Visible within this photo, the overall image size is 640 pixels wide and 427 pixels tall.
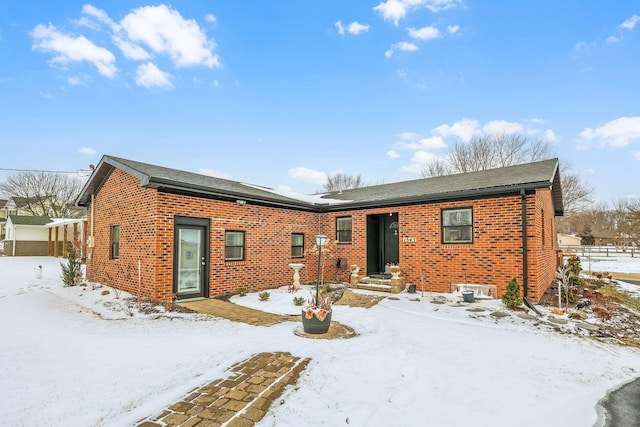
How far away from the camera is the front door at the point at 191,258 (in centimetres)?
873

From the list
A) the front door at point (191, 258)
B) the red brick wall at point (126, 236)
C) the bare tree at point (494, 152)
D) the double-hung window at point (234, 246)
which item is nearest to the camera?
the red brick wall at point (126, 236)

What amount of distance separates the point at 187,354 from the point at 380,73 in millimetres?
14521

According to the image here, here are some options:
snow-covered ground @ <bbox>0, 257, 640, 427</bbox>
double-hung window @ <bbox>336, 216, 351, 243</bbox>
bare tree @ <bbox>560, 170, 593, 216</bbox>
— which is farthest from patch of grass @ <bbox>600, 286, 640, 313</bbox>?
bare tree @ <bbox>560, 170, 593, 216</bbox>

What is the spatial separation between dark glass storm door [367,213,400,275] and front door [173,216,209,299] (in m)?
5.91

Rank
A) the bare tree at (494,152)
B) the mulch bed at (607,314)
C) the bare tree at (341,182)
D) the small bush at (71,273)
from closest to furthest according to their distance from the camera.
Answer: the mulch bed at (607,314), the small bush at (71,273), the bare tree at (494,152), the bare tree at (341,182)

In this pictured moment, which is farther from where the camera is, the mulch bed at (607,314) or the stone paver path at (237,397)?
the mulch bed at (607,314)

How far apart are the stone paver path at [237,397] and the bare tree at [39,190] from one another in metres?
43.0

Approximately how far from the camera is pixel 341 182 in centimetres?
4447

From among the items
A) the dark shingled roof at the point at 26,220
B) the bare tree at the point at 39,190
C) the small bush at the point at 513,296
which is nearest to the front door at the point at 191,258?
the small bush at the point at 513,296

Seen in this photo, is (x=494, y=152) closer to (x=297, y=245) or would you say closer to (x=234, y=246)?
(x=297, y=245)

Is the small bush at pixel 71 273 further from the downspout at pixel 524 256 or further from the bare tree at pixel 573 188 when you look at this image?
the bare tree at pixel 573 188

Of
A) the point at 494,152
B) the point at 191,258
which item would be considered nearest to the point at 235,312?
the point at 191,258

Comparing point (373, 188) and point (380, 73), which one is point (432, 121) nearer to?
point (380, 73)

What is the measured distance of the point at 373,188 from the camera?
49.0 ft
